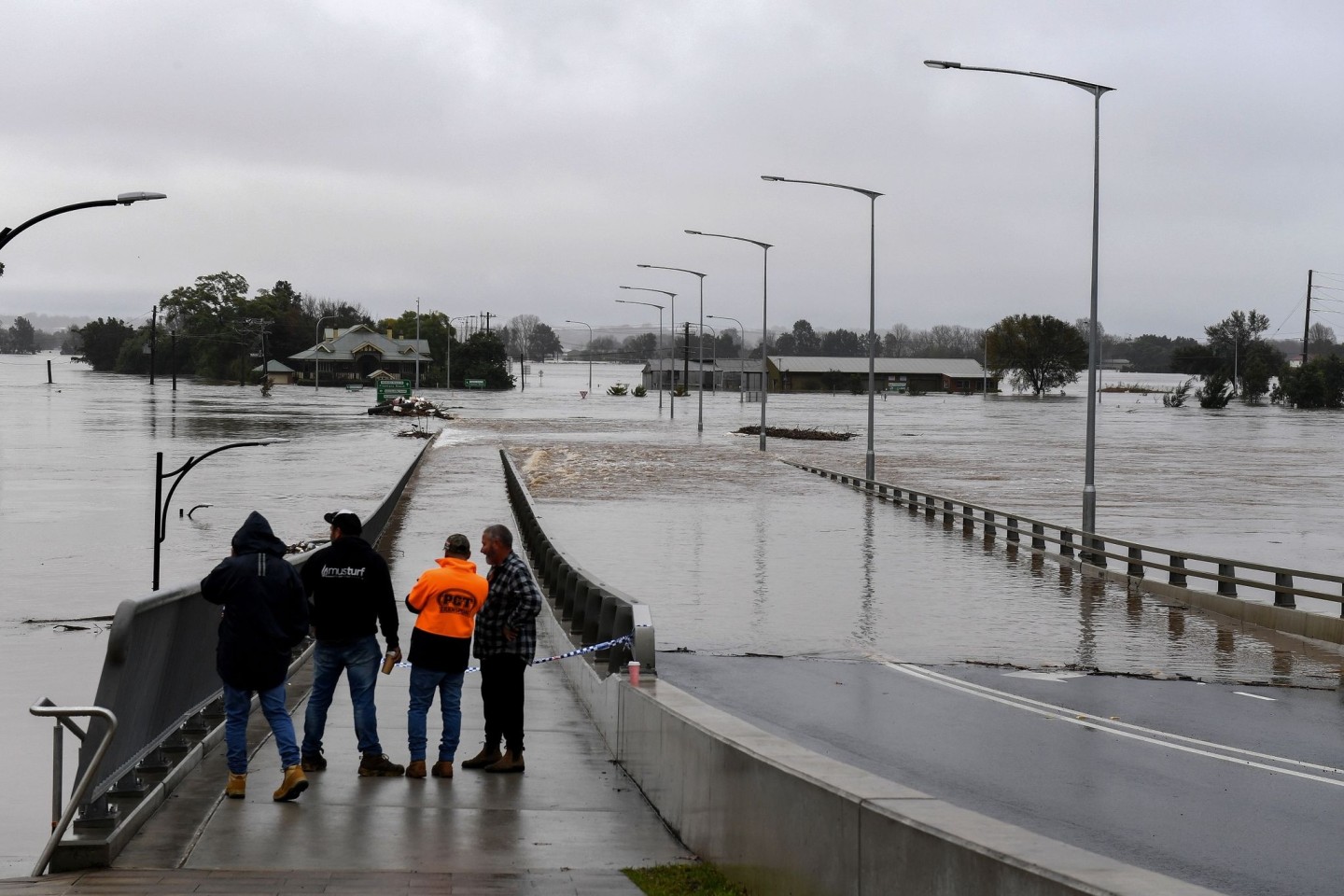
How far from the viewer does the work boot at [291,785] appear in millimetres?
8750

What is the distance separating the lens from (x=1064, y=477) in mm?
60469

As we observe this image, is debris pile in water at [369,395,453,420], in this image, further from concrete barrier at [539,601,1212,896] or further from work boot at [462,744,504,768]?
concrete barrier at [539,601,1212,896]

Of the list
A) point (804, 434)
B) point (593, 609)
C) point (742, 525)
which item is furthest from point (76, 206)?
point (804, 434)

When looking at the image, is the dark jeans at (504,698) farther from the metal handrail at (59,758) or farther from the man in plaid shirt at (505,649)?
the metal handrail at (59,758)

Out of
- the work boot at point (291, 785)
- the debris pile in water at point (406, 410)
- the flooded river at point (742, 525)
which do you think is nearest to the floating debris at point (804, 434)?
the flooded river at point (742, 525)

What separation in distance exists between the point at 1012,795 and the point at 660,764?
359 centimetres

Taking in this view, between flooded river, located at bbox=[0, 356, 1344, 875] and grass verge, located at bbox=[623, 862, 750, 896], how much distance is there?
3.36 meters

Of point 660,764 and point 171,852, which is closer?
point 171,852

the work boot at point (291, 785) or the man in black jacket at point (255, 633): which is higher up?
the man in black jacket at point (255, 633)

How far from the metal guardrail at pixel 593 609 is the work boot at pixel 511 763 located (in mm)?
1378

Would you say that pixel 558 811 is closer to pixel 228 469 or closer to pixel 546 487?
pixel 546 487

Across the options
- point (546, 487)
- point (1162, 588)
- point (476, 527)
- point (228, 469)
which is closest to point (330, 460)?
point (228, 469)

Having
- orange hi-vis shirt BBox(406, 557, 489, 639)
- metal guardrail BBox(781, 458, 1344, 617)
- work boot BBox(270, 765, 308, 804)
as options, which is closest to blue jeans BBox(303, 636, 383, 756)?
orange hi-vis shirt BBox(406, 557, 489, 639)

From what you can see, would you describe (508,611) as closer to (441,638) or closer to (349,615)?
(441,638)
